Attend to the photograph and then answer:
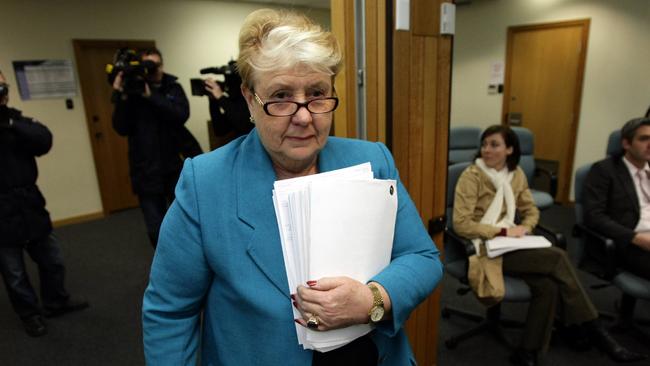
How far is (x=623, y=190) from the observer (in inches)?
89.7

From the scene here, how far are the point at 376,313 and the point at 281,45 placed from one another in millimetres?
549

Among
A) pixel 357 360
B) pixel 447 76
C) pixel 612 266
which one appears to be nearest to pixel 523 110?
pixel 612 266

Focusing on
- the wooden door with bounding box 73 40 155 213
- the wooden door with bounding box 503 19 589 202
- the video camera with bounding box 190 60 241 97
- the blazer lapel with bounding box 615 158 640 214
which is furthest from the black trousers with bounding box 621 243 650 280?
the wooden door with bounding box 73 40 155 213

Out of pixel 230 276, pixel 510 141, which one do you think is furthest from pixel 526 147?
pixel 230 276

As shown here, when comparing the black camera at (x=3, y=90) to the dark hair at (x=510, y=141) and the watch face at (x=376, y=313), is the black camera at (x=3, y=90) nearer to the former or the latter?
the watch face at (x=376, y=313)

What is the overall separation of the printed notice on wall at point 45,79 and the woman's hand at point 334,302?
4891 millimetres

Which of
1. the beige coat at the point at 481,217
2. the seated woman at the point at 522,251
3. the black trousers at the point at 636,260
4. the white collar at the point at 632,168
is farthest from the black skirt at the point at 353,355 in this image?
the white collar at the point at 632,168

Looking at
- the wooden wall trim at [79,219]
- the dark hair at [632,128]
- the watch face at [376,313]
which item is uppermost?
the dark hair at [632,128]

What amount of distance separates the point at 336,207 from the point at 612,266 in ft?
6.76

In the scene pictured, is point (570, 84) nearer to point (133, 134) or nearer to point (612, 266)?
point (612, 266)

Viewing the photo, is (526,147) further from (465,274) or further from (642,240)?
(465,274)

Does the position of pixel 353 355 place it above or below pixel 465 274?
above

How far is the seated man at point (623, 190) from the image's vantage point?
2.22m

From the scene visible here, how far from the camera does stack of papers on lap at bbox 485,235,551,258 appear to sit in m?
2.04
